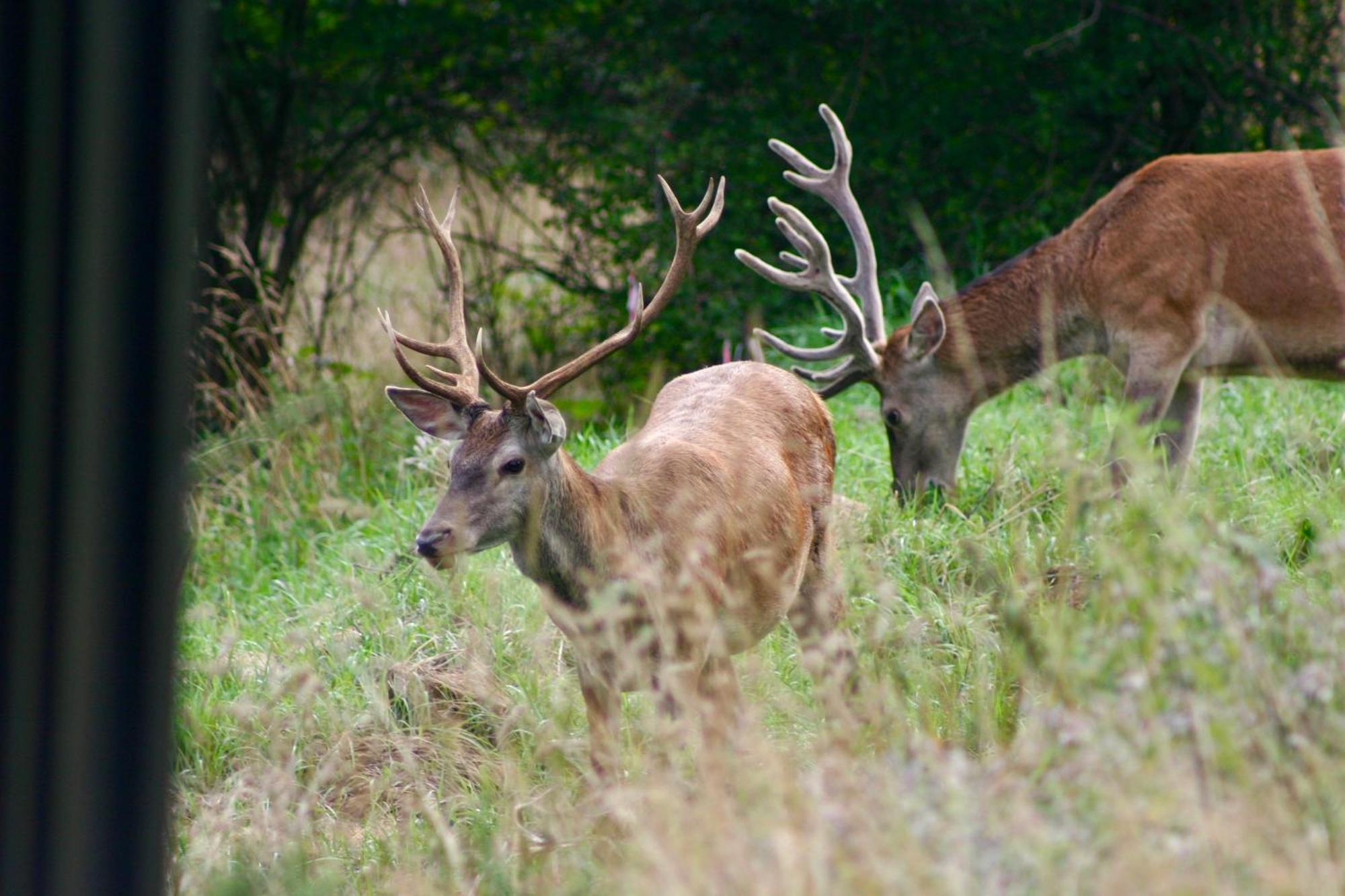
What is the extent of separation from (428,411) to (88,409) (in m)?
2.59

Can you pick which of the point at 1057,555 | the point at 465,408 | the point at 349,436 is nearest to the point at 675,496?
the point at 465,408

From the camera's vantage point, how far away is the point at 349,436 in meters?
8.95

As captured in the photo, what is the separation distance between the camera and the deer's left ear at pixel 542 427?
4.61 m

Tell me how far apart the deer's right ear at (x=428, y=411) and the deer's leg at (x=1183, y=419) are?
10.6 feet

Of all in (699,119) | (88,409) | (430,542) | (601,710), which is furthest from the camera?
(699,119)

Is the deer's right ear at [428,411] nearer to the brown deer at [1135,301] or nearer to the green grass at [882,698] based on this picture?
the green grass at [882,698]

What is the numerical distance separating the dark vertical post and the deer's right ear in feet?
7.53

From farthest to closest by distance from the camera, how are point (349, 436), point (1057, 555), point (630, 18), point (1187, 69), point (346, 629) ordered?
point (630, 18)
point (1187, 69)
point (349, 436)
point (346, 629)
point (1057, 555)

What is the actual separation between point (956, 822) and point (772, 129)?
8.42 m

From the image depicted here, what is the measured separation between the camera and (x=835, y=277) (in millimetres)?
7234

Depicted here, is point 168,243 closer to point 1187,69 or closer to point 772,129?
point 772,129

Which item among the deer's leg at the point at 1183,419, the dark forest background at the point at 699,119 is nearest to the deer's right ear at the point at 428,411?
the deer's leg at the point at 1183,419

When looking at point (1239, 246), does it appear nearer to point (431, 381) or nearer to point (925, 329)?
point (925, 329)

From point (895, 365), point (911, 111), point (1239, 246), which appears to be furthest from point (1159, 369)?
point (911, 111)
